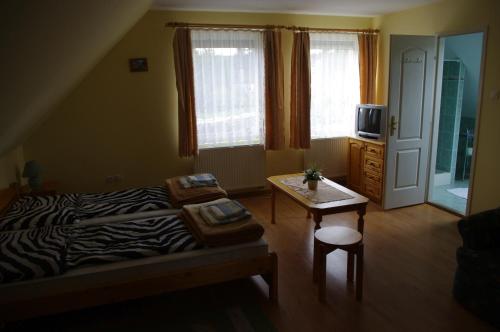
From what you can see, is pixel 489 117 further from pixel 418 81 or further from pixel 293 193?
pixel 293 193

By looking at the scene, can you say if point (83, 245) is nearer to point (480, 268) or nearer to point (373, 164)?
point (480, 268)

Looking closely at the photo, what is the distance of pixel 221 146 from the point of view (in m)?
4.98

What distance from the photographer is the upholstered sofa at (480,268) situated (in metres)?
2.49

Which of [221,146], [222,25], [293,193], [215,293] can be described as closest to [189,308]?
[215,293]

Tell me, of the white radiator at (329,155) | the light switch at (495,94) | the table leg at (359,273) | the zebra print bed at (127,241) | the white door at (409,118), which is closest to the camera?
the zebra print bed at (127,241)

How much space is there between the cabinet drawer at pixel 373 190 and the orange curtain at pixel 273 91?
1247 millimetres

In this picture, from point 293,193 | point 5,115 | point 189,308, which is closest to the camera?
point 5,115

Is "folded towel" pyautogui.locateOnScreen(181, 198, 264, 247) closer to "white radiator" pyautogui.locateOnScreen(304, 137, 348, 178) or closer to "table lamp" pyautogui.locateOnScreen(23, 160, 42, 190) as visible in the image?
"table lamp" pyautogui.locateOnScreen(23, 160, 42, 190)

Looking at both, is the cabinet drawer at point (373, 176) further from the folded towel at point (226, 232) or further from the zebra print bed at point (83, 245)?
the zebra print bed at point (83, 245)

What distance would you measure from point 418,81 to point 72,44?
3859mm

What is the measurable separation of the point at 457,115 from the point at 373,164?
166 cm

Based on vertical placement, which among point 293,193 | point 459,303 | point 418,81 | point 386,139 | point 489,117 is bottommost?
→ point 459,303

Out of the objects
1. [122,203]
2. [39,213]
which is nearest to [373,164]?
[122,203]

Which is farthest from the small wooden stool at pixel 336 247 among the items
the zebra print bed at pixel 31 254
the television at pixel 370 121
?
the television at pixel 370 121
